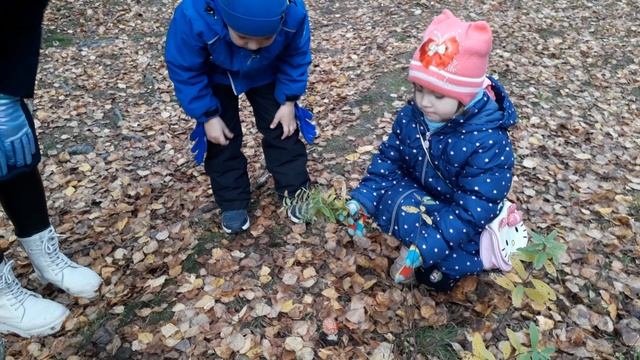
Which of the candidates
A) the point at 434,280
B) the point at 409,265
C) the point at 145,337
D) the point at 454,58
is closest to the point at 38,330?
the point at 145,337

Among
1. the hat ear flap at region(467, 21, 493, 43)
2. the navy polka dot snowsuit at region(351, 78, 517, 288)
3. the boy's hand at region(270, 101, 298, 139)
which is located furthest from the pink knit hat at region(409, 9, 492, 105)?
the boy's hand at region(270, 101, 298, 139)

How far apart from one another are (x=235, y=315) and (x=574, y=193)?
306 cm

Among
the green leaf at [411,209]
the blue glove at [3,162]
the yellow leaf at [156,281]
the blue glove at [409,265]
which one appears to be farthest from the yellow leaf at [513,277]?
the blue glove at [3,162]

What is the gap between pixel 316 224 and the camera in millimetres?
3545

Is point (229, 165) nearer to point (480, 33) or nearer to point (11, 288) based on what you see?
point (11, 288)

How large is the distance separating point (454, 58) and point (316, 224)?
5.64 feet

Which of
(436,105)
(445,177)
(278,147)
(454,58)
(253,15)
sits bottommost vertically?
(278,147)

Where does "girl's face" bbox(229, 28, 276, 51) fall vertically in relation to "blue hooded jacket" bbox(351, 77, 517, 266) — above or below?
above

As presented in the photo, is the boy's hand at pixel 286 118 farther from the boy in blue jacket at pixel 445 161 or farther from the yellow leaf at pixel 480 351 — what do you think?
the yellow leaf at pixel 480 351

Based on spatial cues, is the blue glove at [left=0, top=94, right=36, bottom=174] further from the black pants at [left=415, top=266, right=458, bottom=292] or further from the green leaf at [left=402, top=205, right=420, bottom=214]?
the black pants at [left=415, top=266, right=458, bottom=292]

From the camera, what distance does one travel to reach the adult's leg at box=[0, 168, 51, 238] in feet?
8.28

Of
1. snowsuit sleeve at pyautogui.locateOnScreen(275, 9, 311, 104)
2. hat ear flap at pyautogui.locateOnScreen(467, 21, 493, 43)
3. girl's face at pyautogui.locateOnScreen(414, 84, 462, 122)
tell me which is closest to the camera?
hat ear flap at pyautogui.locateOnScreen(467, 21, 493, 43)

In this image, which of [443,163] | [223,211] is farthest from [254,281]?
[443,163]

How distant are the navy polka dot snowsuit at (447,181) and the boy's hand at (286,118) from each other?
2.14 ft
